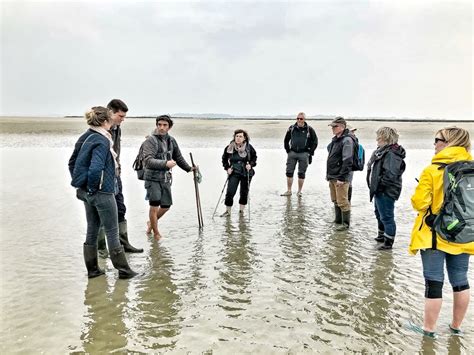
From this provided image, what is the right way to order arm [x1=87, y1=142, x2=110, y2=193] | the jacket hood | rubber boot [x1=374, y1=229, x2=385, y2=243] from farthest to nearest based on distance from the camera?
rubber boot [x1=374, y1=229, x2=385, y2=243]
arm [x1=87, y1=142, x2=110, y2=193]
the jacket hood

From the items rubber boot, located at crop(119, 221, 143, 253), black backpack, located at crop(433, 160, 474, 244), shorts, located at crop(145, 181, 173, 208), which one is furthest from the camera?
shorts, located at crop(145, 181, 173, 208)

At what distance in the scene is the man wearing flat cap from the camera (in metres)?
8.42

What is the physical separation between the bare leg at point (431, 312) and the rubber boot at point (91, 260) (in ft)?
14.5

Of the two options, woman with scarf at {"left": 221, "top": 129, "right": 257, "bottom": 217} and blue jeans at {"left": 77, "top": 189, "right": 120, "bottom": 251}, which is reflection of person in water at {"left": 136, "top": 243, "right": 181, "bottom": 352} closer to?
blue jeans at {"left": 77, "top": 189, "right": 120, "bottom": 251}

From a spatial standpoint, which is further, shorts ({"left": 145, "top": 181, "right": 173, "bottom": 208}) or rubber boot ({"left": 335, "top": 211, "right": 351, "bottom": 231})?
rubber boot ({"left": 335, "top": 211, "right": 351, "bottom": 231})

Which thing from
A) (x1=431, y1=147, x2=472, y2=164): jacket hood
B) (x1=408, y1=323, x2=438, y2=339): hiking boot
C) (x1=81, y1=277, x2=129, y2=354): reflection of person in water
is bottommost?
(x1=408, y1=323, x2=438, y2=339): hiking boot

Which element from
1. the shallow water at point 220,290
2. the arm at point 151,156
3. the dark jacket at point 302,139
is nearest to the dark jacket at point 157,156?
the arm at point 151,156

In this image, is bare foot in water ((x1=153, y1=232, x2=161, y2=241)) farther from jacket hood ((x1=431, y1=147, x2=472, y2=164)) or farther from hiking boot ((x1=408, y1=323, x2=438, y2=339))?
jacket hood ((x1=431, y1=147, x2=472, y2=164))

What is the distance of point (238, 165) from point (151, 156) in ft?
9.80

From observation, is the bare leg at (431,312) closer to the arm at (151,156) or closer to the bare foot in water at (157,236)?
the arm at (151,156)

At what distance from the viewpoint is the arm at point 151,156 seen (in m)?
7.21

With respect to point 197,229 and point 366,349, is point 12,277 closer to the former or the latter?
point 197,229

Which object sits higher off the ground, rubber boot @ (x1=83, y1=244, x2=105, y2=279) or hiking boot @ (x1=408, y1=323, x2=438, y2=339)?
rubber boot @ (x1=83, y1=244, x2=105, y2=279)

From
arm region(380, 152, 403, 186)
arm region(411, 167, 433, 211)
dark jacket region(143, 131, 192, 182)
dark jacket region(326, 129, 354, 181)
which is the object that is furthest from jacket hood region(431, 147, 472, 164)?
dark jacket region(143, 131, 192, 182)
